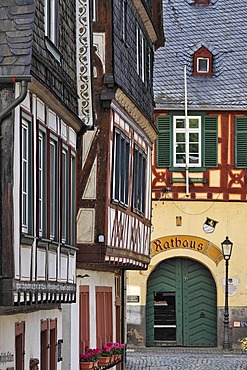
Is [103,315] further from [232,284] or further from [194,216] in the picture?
[194,216]

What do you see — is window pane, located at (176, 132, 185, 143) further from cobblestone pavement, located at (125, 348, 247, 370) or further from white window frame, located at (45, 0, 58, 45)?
white window frame, located at (45, 0, 58, 45)

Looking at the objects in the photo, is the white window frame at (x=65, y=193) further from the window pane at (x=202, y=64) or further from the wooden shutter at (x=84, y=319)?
the window pane at (x=202, y=64)

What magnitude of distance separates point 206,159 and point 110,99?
58.0 ft

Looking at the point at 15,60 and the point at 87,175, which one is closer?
the point at 15,60

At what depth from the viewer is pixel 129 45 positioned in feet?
86.0

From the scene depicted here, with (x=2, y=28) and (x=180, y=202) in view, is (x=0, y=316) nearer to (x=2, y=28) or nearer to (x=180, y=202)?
(x=2, y=28)

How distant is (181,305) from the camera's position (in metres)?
40.6

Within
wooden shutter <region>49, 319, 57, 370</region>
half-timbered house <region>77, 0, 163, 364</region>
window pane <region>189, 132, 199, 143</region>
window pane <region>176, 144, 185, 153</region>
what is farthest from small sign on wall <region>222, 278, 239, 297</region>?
wooden shutter <region>49, 319, 57, 370</region>

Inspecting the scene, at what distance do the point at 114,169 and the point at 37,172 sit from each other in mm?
8460

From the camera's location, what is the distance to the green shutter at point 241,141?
133 ft

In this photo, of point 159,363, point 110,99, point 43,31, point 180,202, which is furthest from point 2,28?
point 180,202

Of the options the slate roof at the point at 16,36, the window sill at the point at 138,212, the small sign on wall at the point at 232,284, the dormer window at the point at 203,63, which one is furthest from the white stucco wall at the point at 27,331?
the dormer window at the point at 203,63

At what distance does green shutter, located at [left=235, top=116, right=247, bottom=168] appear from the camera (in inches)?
1596

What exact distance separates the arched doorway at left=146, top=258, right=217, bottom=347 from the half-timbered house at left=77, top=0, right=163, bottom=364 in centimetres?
989
